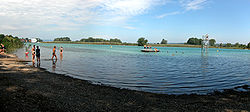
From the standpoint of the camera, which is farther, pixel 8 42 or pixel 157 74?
pixel 8 42

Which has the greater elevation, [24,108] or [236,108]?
[24,108]

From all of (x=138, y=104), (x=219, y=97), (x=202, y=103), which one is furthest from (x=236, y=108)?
(x=138, y=104)

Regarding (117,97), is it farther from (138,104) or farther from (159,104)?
(159,104)

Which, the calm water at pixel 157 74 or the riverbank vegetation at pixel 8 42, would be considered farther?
the riverbank vegetation at pixel 8 42

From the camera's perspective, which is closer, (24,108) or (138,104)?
(24,108)

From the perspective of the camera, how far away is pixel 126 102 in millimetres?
8469

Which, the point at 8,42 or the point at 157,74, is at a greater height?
the point at 8,42

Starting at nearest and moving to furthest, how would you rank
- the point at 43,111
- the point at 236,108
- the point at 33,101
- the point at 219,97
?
the point at 43,111
the point at 33,101
the point at 236,108
the point at 219,97

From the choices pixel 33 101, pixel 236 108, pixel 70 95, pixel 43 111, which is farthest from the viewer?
pixel 70 95

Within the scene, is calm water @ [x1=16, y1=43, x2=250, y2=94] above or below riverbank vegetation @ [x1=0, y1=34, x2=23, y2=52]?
below

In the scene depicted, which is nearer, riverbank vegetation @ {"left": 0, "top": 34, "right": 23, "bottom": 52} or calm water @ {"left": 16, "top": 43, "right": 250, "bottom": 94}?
calm water @ {"left": 16, "top": 43, "right": 250, "bottom": 94}

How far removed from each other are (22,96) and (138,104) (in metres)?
5.55

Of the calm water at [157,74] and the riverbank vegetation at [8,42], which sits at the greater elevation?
the riverbank vegetation at [8,42]

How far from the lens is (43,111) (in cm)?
609
